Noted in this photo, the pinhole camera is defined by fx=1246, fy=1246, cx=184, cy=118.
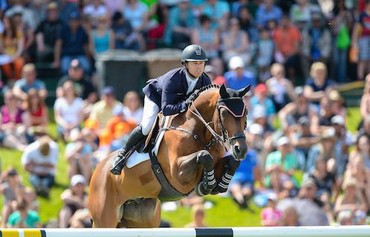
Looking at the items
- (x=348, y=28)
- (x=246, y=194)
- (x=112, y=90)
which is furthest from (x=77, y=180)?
(x=348, y=28)

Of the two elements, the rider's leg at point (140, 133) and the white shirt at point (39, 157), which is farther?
the white shirt at point (39, 157)

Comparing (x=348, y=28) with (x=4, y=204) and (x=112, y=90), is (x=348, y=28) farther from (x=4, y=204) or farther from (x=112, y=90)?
(x=4, y=204)

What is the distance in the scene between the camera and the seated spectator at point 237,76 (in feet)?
70.7

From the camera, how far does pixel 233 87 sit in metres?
21.5

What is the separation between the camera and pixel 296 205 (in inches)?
725

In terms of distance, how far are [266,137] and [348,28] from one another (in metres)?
5.04

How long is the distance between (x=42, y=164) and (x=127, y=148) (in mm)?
5548

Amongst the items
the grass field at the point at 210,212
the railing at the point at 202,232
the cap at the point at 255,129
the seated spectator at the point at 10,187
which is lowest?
the grass field at the point at 210,212

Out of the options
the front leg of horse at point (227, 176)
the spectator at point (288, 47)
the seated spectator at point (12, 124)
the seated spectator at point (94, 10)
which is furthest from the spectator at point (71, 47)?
the front leg of horse at point (227, 176)

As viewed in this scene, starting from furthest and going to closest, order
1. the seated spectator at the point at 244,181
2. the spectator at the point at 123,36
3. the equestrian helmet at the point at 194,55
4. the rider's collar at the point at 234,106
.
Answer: the spectator at the point at 123,36
the seated spectator at the point at 244,181
the equestrian helmet at the point at 194,55
the rider's collar at the point at 234,106

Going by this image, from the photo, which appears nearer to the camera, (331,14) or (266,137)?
(266,137)

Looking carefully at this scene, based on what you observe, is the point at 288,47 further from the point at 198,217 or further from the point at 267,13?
the point at 198,217

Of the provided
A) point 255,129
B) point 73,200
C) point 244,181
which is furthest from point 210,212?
point 73,200

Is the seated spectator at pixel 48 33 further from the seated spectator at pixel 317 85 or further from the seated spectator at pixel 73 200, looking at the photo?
the seated spectator at pixel 73 200
